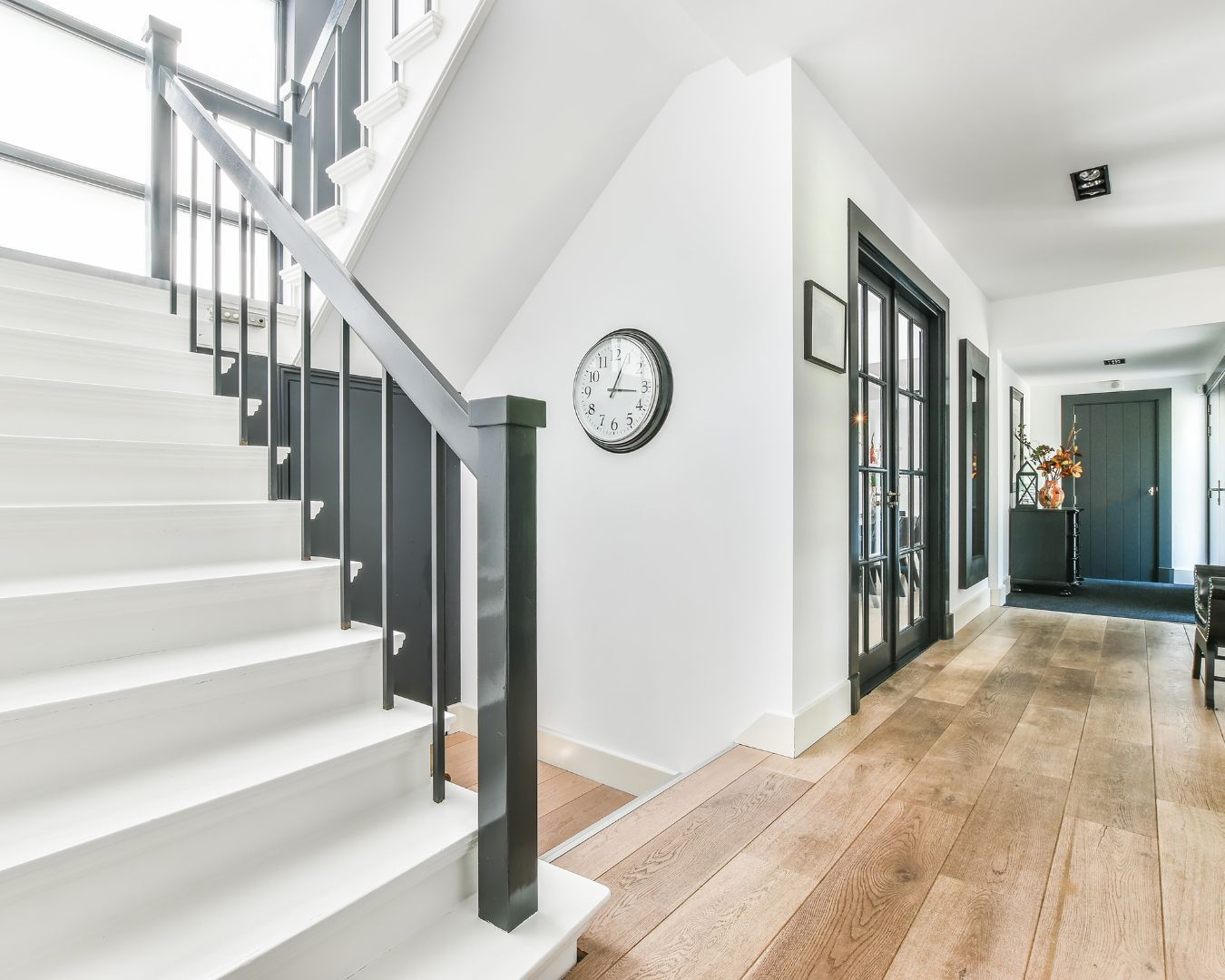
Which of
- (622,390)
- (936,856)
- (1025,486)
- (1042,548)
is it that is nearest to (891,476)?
(622,390)

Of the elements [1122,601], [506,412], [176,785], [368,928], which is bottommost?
[1122,601]

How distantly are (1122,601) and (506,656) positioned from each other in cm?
644

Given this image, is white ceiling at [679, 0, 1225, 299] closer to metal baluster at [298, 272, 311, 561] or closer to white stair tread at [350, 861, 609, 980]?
metal baluster at [298, 272, 311, 561]

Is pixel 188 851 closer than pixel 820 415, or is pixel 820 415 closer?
pixel 188 851

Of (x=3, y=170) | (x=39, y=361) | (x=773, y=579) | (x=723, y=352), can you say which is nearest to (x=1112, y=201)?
(x=723, y=352)

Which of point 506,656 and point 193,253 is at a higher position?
point 193,253

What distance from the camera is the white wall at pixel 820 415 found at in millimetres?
2342

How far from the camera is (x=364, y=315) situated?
1357 millimetres

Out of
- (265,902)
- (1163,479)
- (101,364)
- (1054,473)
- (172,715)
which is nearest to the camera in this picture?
(265,902)

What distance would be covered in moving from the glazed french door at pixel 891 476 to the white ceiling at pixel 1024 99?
0.58 metres

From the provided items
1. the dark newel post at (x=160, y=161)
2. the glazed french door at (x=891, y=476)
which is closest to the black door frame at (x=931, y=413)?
the glazed french door at (x=891, y=476)

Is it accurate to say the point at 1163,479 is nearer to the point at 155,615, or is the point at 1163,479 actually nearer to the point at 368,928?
the point at 368,928

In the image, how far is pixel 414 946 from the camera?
112 cm

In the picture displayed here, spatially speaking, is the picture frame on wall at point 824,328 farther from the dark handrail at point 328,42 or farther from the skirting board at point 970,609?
the skirting board at point 970,609
